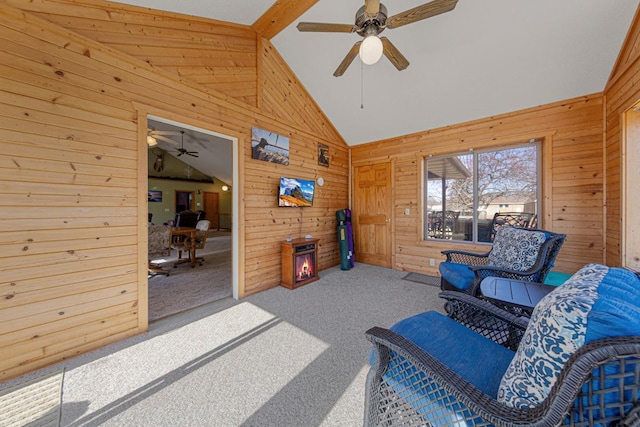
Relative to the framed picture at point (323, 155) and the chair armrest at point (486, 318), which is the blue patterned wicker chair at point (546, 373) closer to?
the chair armrest at point (486, 318)

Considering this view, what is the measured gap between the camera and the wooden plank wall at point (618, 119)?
7.84 ft

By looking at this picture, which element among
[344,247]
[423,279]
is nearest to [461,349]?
[423,279]

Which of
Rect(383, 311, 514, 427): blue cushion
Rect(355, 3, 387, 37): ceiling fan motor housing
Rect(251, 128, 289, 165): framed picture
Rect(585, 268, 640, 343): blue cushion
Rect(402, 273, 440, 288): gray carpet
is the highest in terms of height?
Rect(355, 3, 387, 37): ceiling fan motor housing

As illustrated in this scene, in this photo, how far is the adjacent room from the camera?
148 centimetres

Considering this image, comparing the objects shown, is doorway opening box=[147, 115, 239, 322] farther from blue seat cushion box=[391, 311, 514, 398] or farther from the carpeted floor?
blue seat cushion box=[391, 311, 514, 398]

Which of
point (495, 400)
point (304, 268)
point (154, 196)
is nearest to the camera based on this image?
point (495, 400)

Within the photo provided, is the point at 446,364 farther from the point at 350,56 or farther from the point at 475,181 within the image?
the point at 475,181

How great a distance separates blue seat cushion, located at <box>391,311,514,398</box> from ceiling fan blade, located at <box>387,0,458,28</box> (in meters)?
2.39

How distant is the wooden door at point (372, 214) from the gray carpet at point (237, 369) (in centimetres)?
199

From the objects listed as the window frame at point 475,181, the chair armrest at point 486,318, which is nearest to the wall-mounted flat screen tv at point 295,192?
the window frame at point 475,181

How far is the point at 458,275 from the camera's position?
2689 mm

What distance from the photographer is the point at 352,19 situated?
119 inches

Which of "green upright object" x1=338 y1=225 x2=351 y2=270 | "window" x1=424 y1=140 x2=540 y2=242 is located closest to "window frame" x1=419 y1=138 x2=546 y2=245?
"window" x1=424 y1=140 x2=540 y2=242

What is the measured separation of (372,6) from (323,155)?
2899mm
